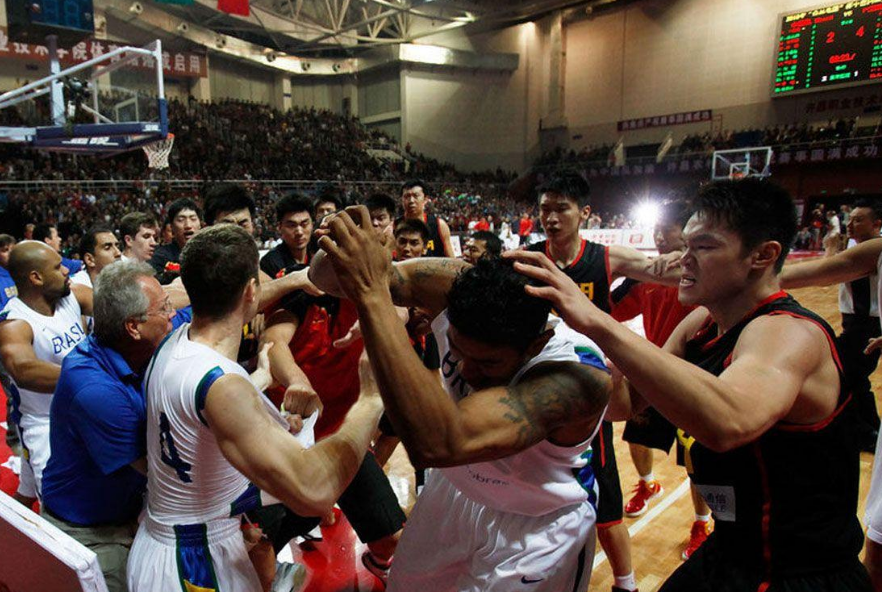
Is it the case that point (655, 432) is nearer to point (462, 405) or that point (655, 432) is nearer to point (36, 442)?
point (462, 405)

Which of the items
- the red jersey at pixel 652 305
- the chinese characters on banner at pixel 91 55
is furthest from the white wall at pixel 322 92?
the red jersey at pixel 652 305

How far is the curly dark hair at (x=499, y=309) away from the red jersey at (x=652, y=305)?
2454mm

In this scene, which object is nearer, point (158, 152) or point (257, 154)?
point (158, 152)

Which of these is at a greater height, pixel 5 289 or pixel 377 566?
pixel 5 289

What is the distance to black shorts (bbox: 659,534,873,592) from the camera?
5.82 feet

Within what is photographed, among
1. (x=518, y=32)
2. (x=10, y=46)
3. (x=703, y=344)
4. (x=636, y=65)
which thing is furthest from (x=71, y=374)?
(x=518, y=32)

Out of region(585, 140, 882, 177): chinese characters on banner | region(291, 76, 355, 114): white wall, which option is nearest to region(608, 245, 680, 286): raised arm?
region(585, 140, 882, 177): chinese characters on banner

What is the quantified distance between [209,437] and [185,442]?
0.27ft

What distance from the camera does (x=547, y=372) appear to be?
1.68 meters

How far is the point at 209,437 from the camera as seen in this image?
1884mm

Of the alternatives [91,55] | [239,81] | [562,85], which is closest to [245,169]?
[91,55]

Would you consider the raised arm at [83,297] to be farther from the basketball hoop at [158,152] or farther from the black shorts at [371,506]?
the basketball hoop at [158,152]

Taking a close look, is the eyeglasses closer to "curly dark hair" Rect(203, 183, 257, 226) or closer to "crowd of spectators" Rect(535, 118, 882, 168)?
"curly dark hair" Rect(203, 183, 257, 226)

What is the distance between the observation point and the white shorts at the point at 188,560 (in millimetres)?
1956
